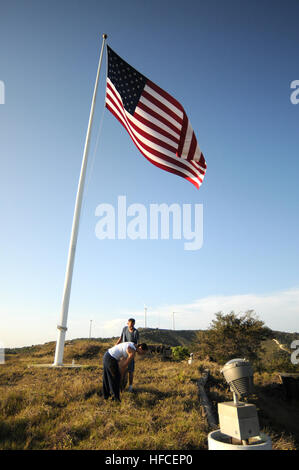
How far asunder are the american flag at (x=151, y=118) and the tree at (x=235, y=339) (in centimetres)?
2858

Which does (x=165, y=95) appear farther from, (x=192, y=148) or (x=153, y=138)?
(x=192, y=148)

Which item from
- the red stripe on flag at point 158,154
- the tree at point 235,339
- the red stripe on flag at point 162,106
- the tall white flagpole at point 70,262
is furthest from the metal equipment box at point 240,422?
the tree at point 235,339

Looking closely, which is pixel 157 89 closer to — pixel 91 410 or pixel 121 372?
pixel 121 372

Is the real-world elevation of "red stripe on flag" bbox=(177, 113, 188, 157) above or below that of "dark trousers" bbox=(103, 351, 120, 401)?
above

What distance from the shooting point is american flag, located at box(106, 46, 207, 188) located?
438 inches

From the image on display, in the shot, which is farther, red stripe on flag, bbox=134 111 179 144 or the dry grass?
red stripe on flag, bbox=134 111 179 144

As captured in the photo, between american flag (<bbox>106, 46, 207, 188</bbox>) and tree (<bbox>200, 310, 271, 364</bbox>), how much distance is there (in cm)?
2858

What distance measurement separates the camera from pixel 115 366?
6781mm

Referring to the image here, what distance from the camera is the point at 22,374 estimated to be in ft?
35.5

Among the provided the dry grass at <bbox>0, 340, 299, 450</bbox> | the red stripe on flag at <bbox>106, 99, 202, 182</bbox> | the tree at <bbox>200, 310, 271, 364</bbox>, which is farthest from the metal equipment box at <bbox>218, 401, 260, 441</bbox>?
the tree at <bbox>200, 310, 271, 364</bbox>

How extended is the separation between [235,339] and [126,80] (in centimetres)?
3229

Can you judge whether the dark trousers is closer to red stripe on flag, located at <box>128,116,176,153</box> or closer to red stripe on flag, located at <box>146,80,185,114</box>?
red stripe on flag, located at <box>128,116,176,153</box>

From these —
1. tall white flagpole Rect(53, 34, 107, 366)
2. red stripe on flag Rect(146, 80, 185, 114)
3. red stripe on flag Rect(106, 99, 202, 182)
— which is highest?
red stripe on flag Rect(146, 80, 185, 114)
